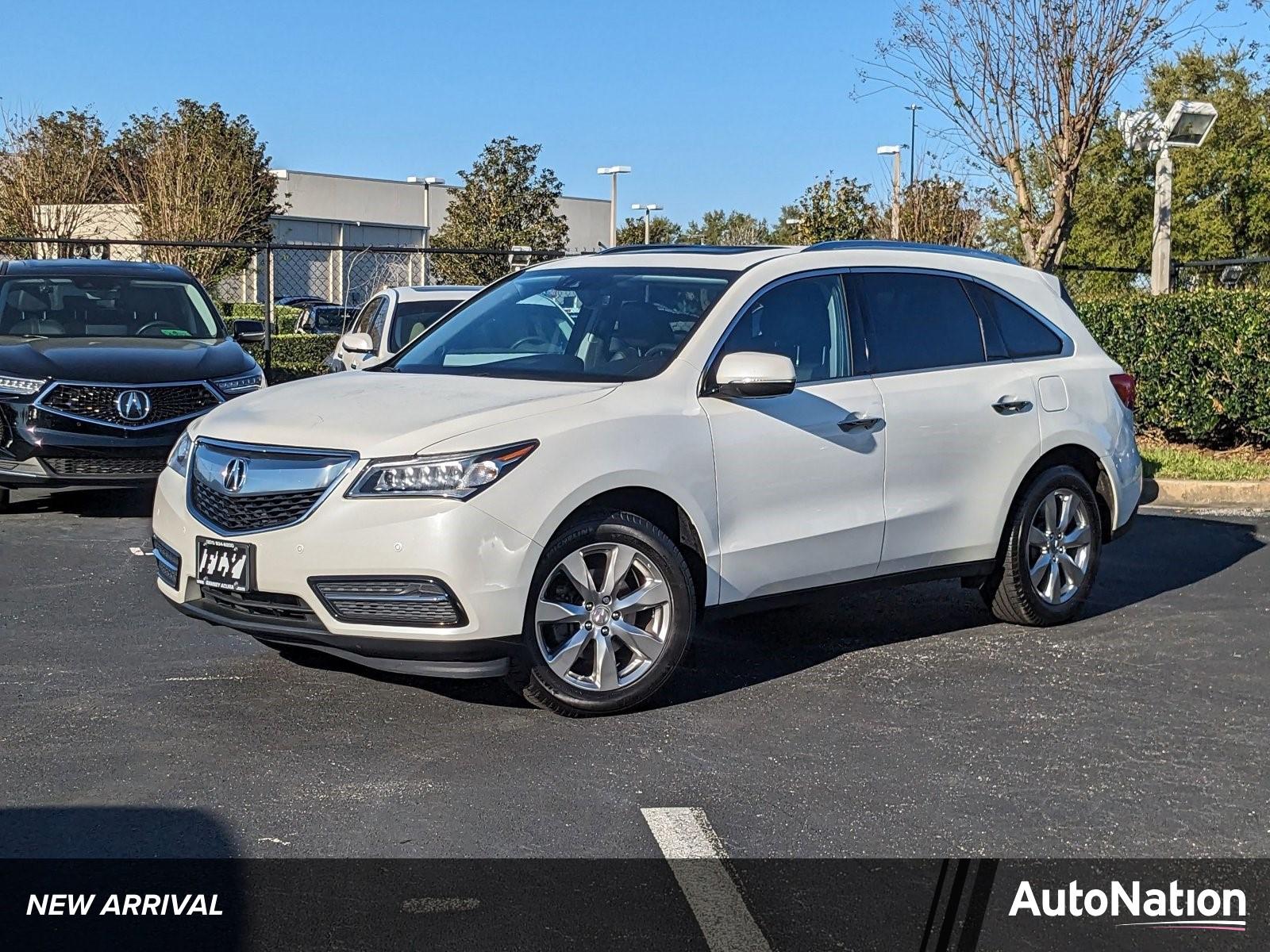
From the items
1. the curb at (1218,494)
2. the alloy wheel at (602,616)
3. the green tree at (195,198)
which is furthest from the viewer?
the green tree at (195,198)

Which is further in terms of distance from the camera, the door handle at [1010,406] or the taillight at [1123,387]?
the taillight at [1123,387]

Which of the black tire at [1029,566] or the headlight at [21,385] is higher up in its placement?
the headlight at [21,385]

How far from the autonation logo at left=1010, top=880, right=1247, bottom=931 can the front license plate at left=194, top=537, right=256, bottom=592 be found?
111 inches

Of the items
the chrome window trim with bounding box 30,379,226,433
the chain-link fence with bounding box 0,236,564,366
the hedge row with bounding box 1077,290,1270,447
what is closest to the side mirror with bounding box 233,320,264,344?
the chain-link fence with bounding box 0,236,564,366

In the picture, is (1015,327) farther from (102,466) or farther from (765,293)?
(102,466)

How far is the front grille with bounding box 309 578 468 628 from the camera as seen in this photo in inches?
209

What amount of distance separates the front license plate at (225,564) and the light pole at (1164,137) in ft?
40.5

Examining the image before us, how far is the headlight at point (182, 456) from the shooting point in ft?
19.7

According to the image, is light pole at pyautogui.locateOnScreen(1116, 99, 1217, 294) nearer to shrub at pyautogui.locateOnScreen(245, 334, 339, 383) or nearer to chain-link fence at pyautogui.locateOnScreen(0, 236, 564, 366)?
chain-link fence at pyautogui.locateOnScreen(0, 236, 564, 366)

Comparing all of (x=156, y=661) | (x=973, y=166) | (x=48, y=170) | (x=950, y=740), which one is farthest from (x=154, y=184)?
(x=950, y=740)

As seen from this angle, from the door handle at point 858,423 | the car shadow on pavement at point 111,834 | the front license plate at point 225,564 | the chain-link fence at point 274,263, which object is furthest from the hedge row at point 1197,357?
the car shadow on pavement at point 111,834

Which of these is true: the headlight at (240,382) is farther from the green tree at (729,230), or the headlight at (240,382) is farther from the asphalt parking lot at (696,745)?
the green tree at (729,230)

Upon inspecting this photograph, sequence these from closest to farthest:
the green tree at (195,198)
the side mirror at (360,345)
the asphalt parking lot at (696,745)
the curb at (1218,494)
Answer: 1. the asphalt parking lot at (696,745)
2. the side mirror at (360,345)
3. the curb at (1218,494)
4. the green tree at (195,198)

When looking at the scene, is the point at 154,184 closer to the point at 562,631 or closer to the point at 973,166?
the point at 973,166
